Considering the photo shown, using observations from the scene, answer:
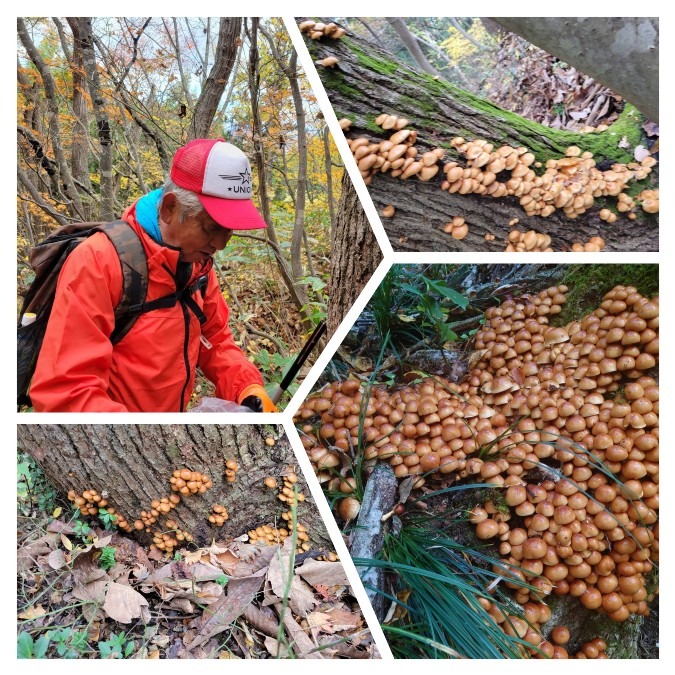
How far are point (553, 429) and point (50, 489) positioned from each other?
1945 mm

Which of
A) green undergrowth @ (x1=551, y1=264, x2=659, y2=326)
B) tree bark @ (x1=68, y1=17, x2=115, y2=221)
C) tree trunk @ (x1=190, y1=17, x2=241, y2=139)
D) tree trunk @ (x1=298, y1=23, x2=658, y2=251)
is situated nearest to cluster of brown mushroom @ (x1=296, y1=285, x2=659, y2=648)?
green undergrowth @ (x1=551, y1=264, x2=659, y2=326)

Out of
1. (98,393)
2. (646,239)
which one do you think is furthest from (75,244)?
(646,239)

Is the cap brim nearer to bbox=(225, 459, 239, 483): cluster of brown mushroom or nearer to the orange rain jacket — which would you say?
the orange rain jacket

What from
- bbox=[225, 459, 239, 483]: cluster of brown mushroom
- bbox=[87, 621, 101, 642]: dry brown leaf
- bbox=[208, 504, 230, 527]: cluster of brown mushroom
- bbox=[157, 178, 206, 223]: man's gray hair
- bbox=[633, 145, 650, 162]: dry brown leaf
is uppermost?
bbox=[633, 145, 650, 162]: dry brown leaf

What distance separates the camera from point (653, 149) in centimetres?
185

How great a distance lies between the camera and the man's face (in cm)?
179

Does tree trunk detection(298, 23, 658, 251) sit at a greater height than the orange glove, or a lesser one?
greater

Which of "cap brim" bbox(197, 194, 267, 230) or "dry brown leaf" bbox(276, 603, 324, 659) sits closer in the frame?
"cap brim" bbox(197, 194, 267, 230)

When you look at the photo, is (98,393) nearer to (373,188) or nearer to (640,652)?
(373,188)

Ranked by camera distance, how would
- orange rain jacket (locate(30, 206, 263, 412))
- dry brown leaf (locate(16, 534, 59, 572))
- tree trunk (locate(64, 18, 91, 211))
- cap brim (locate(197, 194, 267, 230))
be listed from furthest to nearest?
tree trunk (locate(64, 18, 91, 211)), dry brown leaf (locate(16, 534, 59, 572)), cap brim (locate(197, 194, 267, 230)), orange rain jacket (locate(30, 206, 263, 412))

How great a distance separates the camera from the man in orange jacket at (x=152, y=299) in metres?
1.64

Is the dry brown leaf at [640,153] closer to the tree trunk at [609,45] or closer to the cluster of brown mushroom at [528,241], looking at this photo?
the tree trunk at [609,45]

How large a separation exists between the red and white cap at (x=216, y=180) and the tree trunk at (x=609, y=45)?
1101mm

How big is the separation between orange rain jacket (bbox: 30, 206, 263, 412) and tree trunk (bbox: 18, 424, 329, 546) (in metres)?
0.15
